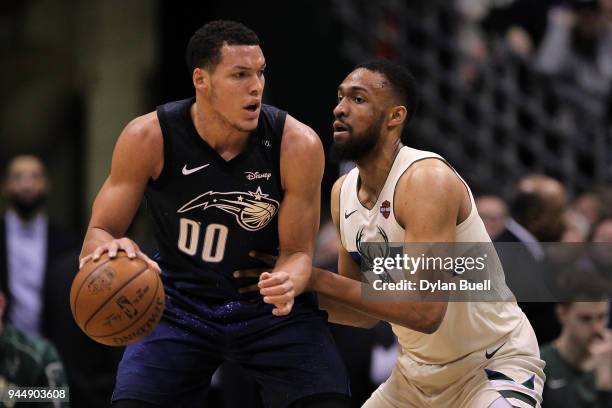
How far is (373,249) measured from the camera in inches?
227

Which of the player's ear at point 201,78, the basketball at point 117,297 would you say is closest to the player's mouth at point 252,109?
the player's ear at point 201,78

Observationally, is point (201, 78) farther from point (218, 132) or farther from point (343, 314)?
point (343, 314)

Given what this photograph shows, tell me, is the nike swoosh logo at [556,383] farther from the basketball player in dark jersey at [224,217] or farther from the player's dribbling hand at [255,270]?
the player's dribbling hand at [255,270]

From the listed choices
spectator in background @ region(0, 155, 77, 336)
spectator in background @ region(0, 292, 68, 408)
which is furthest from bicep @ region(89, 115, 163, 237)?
spectator in background @ region(0, 155, 77, 336)

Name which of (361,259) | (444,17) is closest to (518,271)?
(361,259)

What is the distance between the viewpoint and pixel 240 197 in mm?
5637

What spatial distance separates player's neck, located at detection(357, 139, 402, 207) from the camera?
575 cm

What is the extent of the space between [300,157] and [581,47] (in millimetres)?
6866

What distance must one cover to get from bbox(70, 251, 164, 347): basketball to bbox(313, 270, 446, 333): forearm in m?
0.82

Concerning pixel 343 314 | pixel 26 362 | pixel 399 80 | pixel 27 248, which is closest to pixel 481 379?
pixel 343 314

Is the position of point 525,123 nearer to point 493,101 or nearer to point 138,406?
point 493,101

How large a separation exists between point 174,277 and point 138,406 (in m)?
0.67

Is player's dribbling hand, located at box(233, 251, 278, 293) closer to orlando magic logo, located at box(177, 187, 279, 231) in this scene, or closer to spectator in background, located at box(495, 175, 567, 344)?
orlando magic logo, located at box(177, 187, 279, 231)

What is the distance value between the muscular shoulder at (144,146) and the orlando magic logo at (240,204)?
0.24 metres
